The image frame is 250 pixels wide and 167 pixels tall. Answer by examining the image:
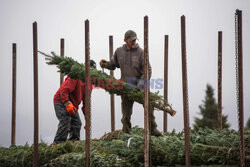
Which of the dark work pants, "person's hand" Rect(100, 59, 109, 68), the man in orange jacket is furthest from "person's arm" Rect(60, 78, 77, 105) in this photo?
"person's hand" Rect(100, 59, 109, 68)

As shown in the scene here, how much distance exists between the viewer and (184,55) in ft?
15.8

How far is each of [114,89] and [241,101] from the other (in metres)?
2.23

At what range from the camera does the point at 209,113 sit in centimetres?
1636

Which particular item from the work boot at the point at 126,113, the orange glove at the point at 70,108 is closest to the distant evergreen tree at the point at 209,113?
the work boot at the point at 126,113

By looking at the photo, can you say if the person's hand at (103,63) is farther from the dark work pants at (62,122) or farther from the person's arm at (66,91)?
the dark work pants at (62,122)

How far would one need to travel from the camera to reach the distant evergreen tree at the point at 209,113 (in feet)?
51.6

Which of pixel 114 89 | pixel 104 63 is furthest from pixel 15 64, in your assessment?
pixel 114 89

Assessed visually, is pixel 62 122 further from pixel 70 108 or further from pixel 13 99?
pixel 13 99

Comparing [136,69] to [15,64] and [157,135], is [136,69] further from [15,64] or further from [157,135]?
[15,64]

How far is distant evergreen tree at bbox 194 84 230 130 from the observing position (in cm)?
1572

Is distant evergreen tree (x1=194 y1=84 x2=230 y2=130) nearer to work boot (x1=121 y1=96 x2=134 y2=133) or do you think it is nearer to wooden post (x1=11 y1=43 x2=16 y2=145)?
work boot (x1=121 y1=96 x2=134 y2=133)

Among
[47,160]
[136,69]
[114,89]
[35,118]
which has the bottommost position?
[47,160]

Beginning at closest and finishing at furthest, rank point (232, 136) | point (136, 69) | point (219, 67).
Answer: point (232, 136), point (136, 69), point (219, 67)

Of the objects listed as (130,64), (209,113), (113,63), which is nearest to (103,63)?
(113,63)
